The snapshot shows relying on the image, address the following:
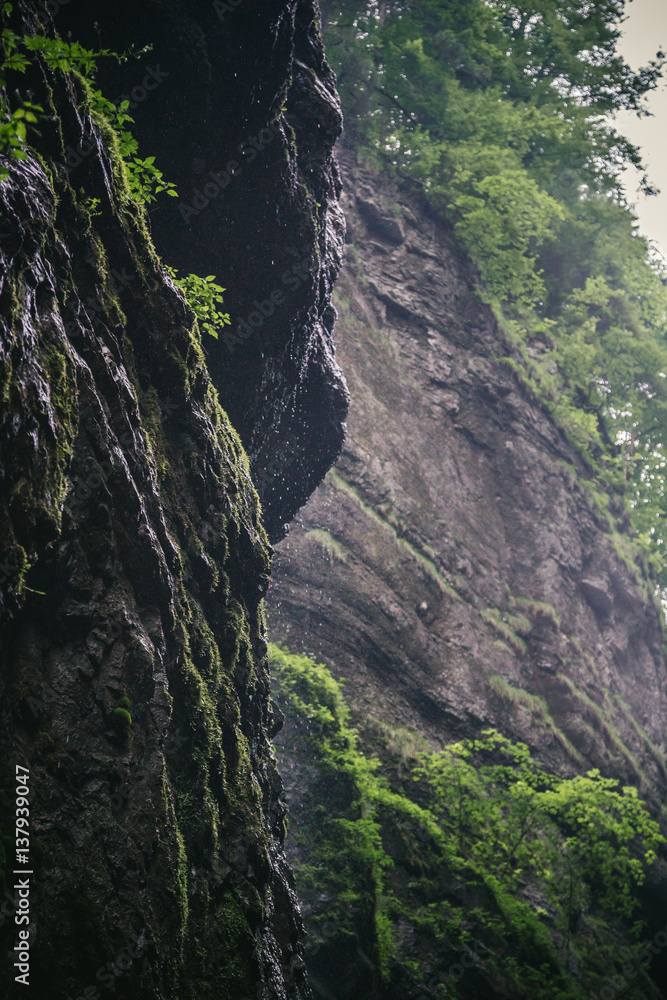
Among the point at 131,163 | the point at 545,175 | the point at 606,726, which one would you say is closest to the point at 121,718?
the point at 131,163

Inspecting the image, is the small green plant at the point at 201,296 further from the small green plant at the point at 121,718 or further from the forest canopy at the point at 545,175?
the forest canopy at the point at 545,175

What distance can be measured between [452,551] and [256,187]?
11119 mm

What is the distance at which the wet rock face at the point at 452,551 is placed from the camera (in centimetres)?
1508

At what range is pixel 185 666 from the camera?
6012 millimetres

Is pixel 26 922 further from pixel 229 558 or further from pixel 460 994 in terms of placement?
pixel 460 994

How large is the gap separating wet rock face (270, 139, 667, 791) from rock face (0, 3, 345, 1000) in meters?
6.33

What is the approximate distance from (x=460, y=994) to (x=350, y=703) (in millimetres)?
5018

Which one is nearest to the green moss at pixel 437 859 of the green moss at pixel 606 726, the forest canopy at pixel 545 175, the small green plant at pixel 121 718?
the green moss at pixel 606 726

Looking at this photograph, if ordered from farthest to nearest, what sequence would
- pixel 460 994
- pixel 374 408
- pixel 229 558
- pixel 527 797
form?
pixel 374 408 → pixel 527 797 → pixel 460 994 → pixel 229 558

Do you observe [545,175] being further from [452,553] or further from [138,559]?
[138,559]

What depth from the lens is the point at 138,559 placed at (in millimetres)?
5477

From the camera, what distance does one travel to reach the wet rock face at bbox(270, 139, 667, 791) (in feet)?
49.5

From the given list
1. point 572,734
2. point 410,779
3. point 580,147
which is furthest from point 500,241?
point 410,779

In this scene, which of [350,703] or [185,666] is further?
[350,703]
